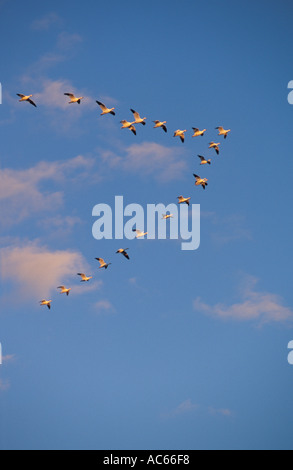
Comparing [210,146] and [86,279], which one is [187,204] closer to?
[210,146]

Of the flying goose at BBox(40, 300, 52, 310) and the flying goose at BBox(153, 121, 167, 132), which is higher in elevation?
the flying goose at BBox(153, 121, 167, 132)

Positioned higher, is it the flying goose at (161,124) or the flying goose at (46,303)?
the flying goose at (161,124)

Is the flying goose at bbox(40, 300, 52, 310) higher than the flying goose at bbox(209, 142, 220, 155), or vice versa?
the flying goose at bbox(209, 142, 220, 155)

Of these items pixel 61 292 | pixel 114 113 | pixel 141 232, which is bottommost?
pixel 61 292

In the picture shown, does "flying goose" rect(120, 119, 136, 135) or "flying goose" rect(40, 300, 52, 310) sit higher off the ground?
"flying goose" rect(120, 119, 136, 135)

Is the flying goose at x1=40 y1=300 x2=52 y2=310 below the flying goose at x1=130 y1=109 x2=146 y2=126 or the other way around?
below

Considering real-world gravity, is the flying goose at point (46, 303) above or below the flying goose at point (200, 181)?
below

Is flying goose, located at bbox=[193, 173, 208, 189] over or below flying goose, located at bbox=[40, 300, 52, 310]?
over

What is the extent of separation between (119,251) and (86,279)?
18.6ft

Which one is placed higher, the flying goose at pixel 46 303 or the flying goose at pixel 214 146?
the flying goose at pixel 214 146
